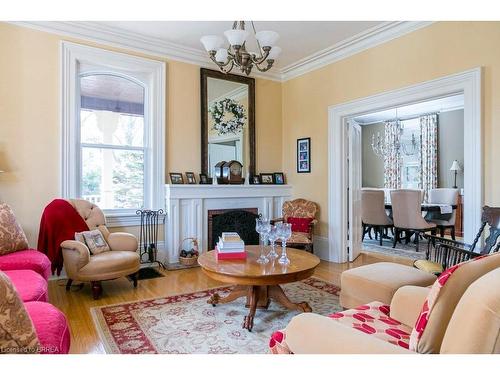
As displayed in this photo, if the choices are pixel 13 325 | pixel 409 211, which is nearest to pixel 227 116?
pixel 409 211

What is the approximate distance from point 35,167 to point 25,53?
1.25 metres

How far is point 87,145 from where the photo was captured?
4094 millimetres

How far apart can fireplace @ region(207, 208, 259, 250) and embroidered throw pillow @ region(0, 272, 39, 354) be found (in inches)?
140

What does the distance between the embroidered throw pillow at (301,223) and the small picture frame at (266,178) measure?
0.84 meters

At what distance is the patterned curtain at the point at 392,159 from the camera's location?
8.72 m

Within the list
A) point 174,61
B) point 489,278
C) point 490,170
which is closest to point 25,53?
point 174,61

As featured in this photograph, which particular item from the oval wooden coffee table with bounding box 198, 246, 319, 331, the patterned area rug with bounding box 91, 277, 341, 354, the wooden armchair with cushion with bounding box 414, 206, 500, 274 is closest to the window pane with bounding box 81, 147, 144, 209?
the patterned area rug with bounding box 91, 277, 341, 354

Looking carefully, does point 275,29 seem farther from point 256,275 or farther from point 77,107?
point 256,275

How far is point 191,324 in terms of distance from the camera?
2.58 meters

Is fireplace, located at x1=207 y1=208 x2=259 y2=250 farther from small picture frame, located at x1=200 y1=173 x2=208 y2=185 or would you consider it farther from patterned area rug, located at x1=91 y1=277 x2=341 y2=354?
patterned area rug, located at x1=91 y1=277 x2=341 y2=354

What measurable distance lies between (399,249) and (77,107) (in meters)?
5.24

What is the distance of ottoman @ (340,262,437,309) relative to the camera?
221 cm

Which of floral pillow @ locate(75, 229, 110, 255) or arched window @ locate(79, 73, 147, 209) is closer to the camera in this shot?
floral pillow @ locate(75, 229, 110, 255)
